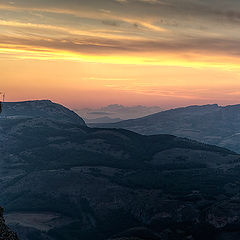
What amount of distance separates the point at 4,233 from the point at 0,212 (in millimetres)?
23155

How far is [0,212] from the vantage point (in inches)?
6378

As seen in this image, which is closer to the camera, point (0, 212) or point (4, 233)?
point (4, 233)

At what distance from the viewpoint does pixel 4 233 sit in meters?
140
